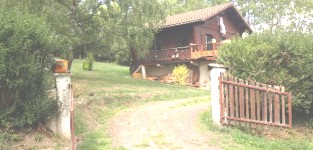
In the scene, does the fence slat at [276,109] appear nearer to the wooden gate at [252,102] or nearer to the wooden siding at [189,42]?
the wooden gate at [252,102]

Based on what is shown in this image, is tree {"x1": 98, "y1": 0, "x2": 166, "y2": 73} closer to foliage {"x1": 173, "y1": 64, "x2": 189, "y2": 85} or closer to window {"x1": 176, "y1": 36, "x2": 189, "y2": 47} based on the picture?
foliage {"x1": 173, "y1": 64, "x2": 189, "y2": 85}

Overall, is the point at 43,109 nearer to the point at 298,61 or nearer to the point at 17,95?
the point at 17,95

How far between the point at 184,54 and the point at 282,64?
48.0 feet

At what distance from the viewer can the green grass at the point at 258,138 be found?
8.99 meters

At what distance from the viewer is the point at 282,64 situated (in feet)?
37.5

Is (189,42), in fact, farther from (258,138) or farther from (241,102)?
(258,138)

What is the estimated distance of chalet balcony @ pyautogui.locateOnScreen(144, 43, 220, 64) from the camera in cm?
2447

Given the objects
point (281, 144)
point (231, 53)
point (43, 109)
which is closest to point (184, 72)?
point (231, 53)

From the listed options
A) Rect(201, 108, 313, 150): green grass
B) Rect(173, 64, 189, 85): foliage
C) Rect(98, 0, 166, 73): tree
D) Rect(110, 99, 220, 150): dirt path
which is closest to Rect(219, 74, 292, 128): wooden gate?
Rect(201, 108, 313, 150): green grass

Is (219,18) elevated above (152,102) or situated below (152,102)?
above

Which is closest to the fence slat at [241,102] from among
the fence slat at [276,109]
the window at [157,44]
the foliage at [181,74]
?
the fence slat at [276,109]

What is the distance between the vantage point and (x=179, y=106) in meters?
14.2

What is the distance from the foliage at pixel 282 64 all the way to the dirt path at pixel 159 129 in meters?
2.25

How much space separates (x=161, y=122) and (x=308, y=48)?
5.02m
